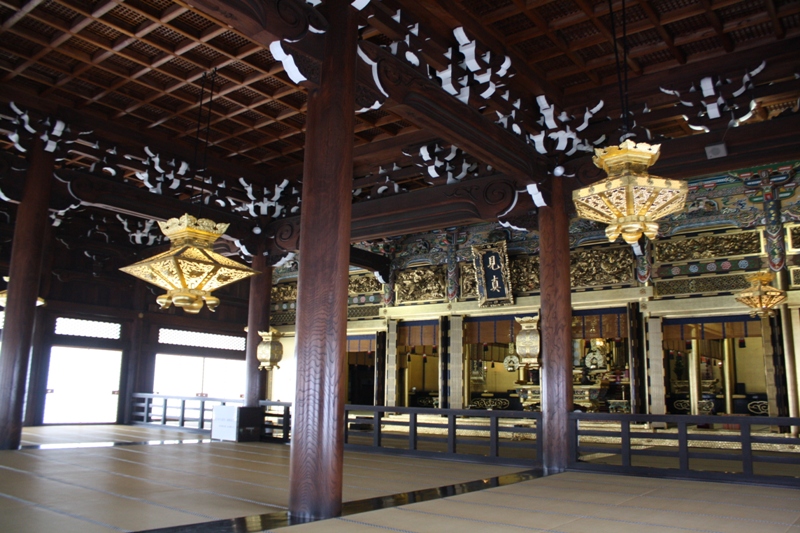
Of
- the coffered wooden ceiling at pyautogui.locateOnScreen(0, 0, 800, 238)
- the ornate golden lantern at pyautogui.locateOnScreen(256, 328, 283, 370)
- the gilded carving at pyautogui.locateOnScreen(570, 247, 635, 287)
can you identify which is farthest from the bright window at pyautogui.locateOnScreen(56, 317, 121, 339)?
the gilded carving at pyautogui.locateOnScreen(570, 247, 635, 287)

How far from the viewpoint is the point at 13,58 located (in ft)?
20.2

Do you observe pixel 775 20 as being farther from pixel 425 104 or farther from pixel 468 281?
pixel 468 281

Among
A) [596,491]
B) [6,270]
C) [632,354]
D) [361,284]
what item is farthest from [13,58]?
[632,354]

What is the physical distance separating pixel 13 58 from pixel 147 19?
1.74 meters

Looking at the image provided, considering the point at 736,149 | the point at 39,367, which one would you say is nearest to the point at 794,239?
the point at 736,149

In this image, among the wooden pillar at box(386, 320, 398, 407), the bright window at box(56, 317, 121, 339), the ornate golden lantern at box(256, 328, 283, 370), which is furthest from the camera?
the wooden pillar at box(386, 320, 398, 407)

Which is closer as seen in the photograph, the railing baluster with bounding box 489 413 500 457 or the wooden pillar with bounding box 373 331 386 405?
the railing baluster with bounding box 489 413 500 457

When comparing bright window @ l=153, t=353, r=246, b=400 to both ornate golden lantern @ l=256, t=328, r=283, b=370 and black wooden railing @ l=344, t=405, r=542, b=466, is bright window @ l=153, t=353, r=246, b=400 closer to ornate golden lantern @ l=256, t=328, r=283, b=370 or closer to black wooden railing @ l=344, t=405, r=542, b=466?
ornate golden lantern @ l=256, t=328, r=283, b=370

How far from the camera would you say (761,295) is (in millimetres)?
7941

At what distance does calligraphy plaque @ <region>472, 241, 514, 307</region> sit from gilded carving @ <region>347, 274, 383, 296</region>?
90.0 inches

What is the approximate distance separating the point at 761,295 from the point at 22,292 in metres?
8.74

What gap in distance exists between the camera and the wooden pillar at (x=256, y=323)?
9203mm

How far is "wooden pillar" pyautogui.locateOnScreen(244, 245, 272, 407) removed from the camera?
920cm

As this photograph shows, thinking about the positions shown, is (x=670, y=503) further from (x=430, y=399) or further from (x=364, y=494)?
Result: (x=430, y=399)
